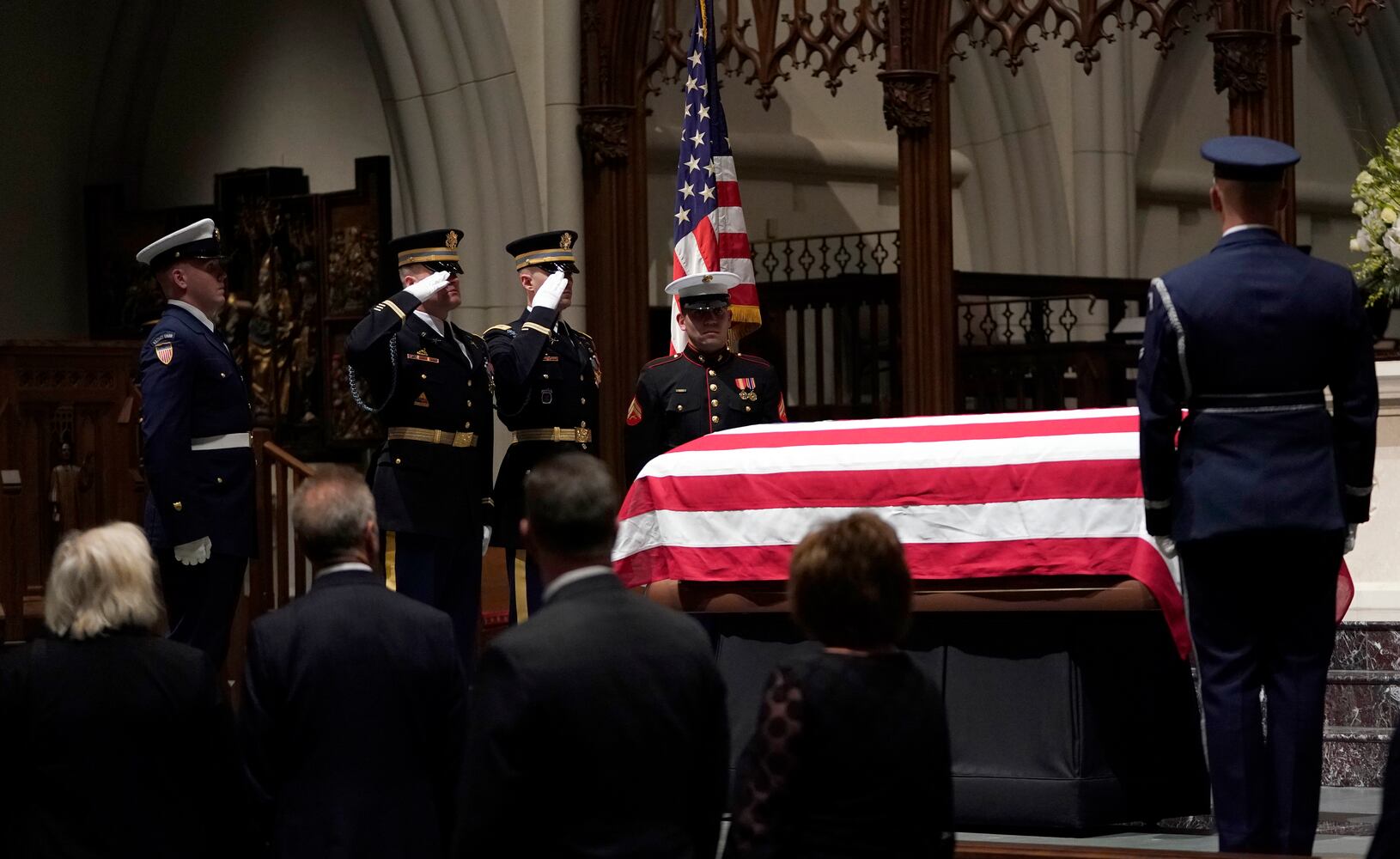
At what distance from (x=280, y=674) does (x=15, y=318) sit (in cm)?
690

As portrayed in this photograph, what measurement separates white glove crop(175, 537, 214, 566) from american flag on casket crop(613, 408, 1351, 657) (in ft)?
3.49

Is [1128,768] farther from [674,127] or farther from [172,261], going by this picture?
[674,127]

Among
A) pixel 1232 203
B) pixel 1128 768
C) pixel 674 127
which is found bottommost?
pixel 1128 768

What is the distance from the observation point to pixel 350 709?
3.03m

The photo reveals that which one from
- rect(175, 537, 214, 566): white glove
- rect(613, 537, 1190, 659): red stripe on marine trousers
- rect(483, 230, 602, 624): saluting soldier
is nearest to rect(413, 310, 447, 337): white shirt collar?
rect(483, 230, 602, 624): saluting soldier

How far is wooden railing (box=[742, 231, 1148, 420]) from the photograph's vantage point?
9.16 m

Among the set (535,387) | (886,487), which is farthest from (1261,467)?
(535,387)

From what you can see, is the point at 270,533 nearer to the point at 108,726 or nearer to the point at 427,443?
the point at 427,443

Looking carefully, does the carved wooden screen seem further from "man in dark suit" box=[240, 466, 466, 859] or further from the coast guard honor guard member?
"man in dark suit" box=[240, 466, 466, 859]

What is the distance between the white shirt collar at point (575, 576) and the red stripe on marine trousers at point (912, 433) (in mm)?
2071

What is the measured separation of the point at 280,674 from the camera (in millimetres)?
3049

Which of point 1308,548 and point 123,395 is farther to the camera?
point 123,395

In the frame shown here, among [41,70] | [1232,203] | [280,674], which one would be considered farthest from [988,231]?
[280,674]

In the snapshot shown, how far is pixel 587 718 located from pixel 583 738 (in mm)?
24
